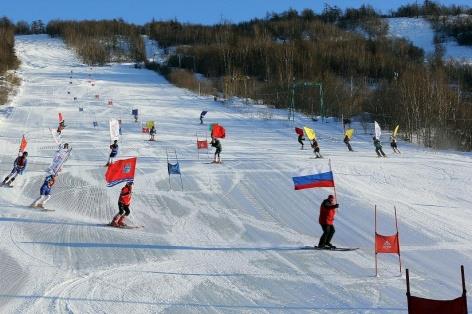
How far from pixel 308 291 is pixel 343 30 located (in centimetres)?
11268

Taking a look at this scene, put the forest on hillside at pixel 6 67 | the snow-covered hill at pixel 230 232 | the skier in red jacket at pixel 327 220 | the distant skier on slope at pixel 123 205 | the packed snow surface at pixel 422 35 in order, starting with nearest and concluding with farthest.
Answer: the snow-covered hill at pixel 230 232 → the skier in red jacket at pixel 327 220 → the distant skier on slope at pixel 123 205 → the forest on hillside at pixel 6 67 → the packed snow surface at pixel 422 35

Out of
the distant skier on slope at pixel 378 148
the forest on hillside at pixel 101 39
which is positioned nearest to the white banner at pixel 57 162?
the distant skier on slope at pixel 378 148

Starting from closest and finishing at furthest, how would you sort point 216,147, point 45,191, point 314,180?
point 314,180 < point 45,191 < point 216,147

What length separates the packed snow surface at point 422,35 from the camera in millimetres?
100188

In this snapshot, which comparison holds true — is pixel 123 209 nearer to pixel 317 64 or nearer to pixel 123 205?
pixel 123 205

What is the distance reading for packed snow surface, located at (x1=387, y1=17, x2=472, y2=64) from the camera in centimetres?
10019

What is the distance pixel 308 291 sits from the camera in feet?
35.3

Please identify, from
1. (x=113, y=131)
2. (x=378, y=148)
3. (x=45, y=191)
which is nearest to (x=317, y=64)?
(x=378, y=148)

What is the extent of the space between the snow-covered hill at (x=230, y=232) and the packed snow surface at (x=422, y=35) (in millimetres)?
72248

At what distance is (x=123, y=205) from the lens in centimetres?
1606

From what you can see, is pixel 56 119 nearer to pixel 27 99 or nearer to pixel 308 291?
pixel 27 99

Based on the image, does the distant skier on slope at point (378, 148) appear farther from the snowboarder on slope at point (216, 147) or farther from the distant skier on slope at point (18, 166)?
the distant skier on slope at point (18, 166)

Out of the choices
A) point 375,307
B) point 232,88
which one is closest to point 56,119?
point 232,88

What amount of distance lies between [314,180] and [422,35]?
108 meters
